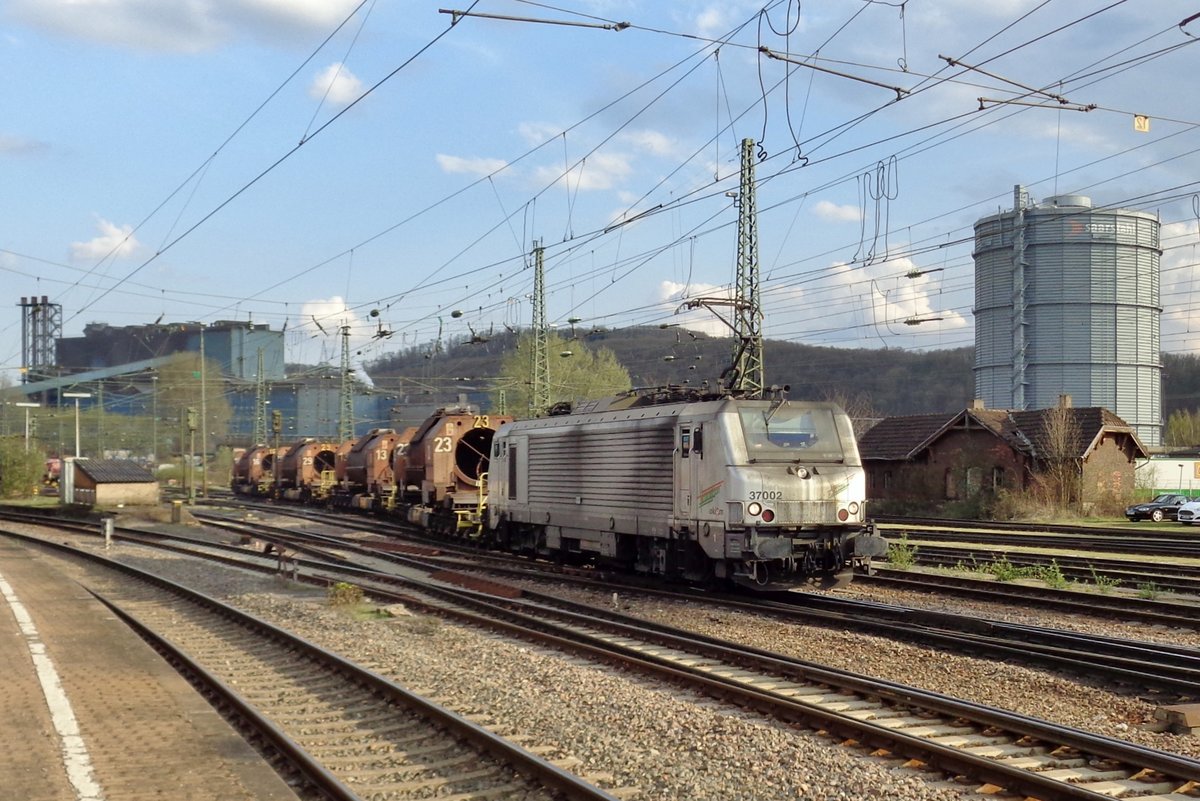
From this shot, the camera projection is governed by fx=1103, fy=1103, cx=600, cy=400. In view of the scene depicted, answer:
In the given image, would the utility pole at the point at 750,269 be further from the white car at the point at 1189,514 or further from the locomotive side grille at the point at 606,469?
the white car at the point at 1189,514

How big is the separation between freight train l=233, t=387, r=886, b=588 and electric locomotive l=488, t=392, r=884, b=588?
0.07 ft

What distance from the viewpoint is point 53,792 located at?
737 cm

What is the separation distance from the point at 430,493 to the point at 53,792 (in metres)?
25.9

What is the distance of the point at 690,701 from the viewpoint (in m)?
10.7

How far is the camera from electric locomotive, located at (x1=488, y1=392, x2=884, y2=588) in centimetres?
1678

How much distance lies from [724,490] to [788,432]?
62.9 inches

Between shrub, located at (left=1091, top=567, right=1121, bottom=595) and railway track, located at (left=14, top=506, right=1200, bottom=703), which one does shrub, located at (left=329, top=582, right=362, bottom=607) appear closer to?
railway track, located at (left=14, top=506, right=1200, bottom=703)

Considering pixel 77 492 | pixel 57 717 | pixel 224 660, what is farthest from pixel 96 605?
pixel 77 492

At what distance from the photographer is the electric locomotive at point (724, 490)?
55.1 feet

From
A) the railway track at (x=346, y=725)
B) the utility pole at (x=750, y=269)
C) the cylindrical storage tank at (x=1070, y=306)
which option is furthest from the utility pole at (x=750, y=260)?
the cylindrical storage tank at (x=1070, y=306)

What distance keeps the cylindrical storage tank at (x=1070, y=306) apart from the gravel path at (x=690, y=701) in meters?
64.7

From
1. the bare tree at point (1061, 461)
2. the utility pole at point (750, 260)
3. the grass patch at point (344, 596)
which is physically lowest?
the grass patch at point (344, 596)

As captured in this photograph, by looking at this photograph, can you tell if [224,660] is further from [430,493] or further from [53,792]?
[430,493]

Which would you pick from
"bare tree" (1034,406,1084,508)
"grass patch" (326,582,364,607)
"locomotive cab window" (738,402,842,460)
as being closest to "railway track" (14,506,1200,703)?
"grass patch" (326,582,364,607)
